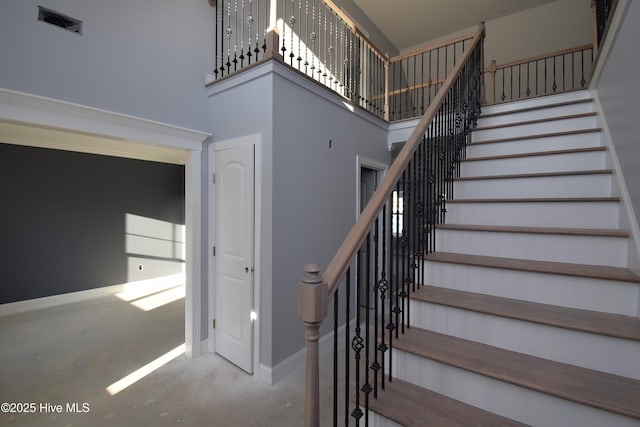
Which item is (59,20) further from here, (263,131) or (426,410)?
(426,410)

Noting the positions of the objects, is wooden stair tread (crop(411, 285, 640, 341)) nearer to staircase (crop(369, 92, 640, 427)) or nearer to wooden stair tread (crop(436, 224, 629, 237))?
staircase (crop(369, 92, 640, 427))

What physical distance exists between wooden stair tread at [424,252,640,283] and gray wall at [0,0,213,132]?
8.75ft

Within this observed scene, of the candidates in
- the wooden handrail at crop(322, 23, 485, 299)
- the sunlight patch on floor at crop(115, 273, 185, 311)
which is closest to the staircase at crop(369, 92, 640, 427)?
the wooden handrail at crop(322, 23, 485, 299)

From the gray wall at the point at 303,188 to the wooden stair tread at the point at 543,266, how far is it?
Answer: 1.23 m

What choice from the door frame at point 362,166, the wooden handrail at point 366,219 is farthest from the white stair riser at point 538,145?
the door frame at point 362,166

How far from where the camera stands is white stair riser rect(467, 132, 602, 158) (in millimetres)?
2369

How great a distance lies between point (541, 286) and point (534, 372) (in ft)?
1.70

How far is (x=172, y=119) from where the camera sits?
272cm

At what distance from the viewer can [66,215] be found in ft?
15.0

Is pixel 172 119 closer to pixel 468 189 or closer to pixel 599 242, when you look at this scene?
pixel 468 189

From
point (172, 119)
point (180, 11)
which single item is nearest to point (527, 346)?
point (172, 119)

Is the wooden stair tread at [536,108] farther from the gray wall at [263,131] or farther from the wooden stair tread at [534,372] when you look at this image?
the wooden stair tread at [534,372]

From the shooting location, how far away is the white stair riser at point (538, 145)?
2369mm

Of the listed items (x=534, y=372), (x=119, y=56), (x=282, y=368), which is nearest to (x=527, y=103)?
(x=534, y=372)
